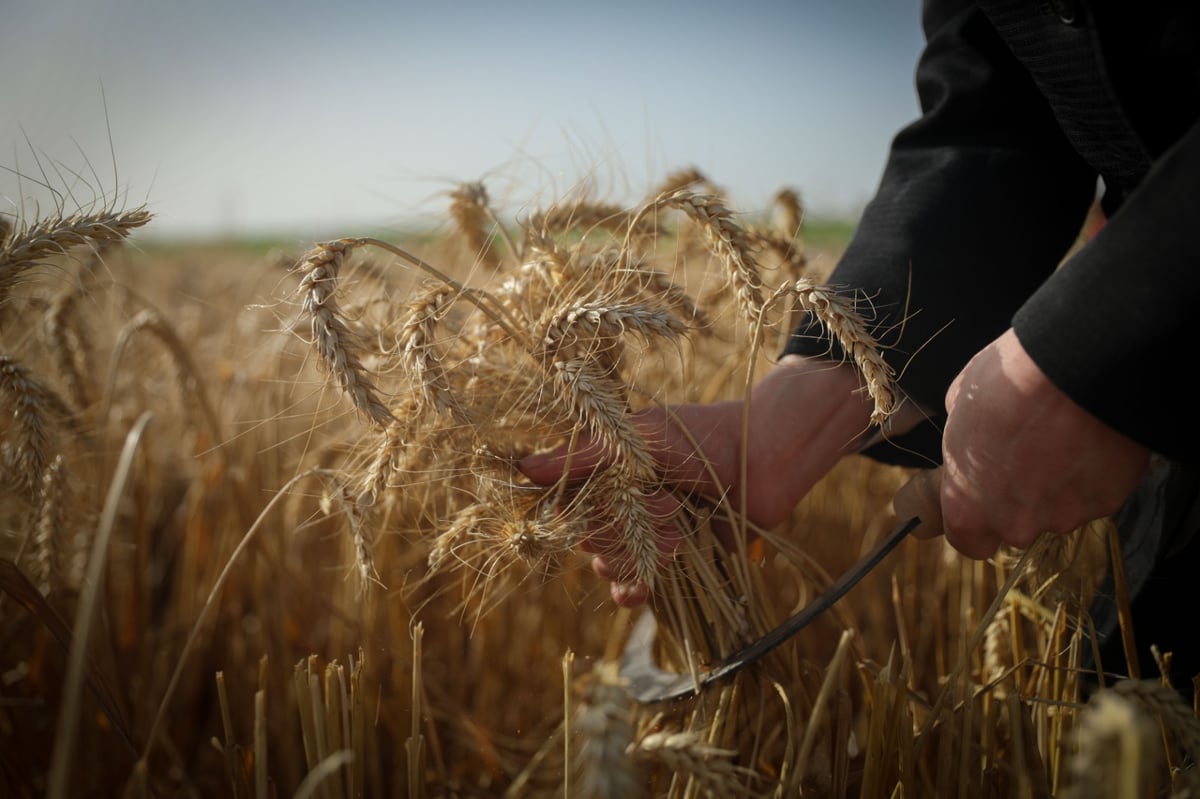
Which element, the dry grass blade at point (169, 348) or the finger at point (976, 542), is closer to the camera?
the finger at point (976, 542)

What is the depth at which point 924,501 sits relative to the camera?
31.8 inches

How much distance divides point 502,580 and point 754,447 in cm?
41

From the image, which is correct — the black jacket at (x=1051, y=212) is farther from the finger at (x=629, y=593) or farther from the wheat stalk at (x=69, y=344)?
the wheat stalk at (x=69, y=344)

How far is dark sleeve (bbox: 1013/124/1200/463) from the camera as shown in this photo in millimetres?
568

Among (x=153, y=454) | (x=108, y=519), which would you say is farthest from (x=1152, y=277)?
(x=153, y=454)

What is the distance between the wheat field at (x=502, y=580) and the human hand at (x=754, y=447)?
34 mm

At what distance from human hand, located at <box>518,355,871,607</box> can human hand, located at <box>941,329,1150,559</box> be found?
18cm

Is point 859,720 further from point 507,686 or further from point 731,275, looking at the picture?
point 731,275

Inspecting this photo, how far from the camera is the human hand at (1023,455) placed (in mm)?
654

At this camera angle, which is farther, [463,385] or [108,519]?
[463,385]

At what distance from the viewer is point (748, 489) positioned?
3.05ft

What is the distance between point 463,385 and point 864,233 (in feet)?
2.01

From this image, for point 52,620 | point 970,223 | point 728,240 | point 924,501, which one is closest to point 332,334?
point 728,240

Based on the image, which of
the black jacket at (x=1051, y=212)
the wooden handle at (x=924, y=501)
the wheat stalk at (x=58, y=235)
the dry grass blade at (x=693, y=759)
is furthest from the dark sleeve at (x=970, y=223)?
the wheat stalk at (x=58, y=235)
